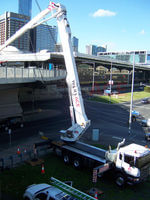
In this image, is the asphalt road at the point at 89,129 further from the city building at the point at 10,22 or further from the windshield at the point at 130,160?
the city building at the point at 10,22

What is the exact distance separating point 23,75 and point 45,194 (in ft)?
56.4

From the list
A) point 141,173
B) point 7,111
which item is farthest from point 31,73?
point 141,173

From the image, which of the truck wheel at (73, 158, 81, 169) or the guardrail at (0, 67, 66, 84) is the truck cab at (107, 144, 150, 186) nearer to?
the truck wheel at (73, 158, 81, 169)

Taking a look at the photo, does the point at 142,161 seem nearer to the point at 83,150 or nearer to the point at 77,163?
the point at 83,150

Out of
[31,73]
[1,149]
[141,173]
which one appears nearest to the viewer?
[141,173]

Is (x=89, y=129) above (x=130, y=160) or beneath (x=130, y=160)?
beneath

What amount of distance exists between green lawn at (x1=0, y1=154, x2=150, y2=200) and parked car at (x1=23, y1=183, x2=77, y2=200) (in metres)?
1.75

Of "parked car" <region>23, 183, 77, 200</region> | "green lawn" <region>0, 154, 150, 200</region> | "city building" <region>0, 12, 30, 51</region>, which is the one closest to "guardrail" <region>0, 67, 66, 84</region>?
"green lawn" <region>0, 154, 150, 200</region>

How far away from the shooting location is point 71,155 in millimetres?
15078

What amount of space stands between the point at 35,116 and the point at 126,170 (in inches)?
859

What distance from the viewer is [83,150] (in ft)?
48.3

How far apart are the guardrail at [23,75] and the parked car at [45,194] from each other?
13.5 meters

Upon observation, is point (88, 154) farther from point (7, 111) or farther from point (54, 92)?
point (54, 92)

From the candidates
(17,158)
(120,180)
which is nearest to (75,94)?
(120,180)
